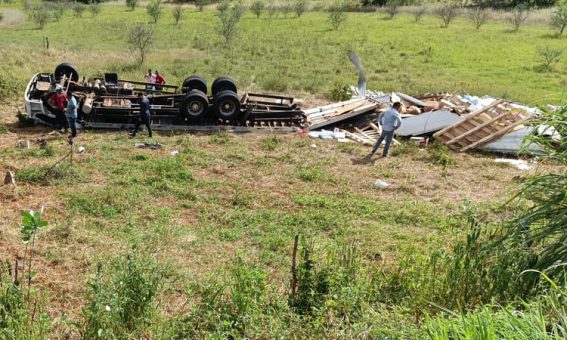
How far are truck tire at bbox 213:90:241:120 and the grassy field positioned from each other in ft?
2.12

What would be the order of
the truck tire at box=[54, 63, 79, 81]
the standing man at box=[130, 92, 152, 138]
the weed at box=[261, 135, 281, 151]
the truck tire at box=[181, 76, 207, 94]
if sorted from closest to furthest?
the standing man at box=[130, 92, 152, 138], the weed at box=[261, 135, 281, 151], the truck tire at box=[181, 76, 207, 94], the truck tire at box=[54, 63, 79, 81]

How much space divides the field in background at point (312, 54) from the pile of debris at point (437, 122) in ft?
4.04

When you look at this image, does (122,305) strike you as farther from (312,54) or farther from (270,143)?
(312,54)

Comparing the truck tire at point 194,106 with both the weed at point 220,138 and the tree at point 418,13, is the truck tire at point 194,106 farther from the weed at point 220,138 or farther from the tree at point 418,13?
the tree at point 418,13

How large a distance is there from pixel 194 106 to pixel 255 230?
601cm

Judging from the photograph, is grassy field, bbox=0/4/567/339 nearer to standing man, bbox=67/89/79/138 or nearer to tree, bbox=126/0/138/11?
standing man, bbox=67/89/79/138

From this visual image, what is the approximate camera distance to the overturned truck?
12734mm

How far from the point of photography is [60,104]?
40.2ft

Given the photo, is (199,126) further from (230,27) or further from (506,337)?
(230,27)

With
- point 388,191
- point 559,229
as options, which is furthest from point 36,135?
point 559,229

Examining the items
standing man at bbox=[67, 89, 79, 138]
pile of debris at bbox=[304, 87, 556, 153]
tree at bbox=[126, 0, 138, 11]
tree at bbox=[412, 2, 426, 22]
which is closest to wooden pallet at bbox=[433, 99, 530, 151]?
pile of debris at bbox=[304, 87, 556, 153]

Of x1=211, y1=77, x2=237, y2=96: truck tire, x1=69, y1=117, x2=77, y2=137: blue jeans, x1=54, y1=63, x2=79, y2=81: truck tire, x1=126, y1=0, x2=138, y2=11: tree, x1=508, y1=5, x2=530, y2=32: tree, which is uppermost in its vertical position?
x1=126, y1=0, x2=138, y2=11: tree

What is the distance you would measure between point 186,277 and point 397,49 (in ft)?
80.6

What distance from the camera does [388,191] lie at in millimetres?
10086
